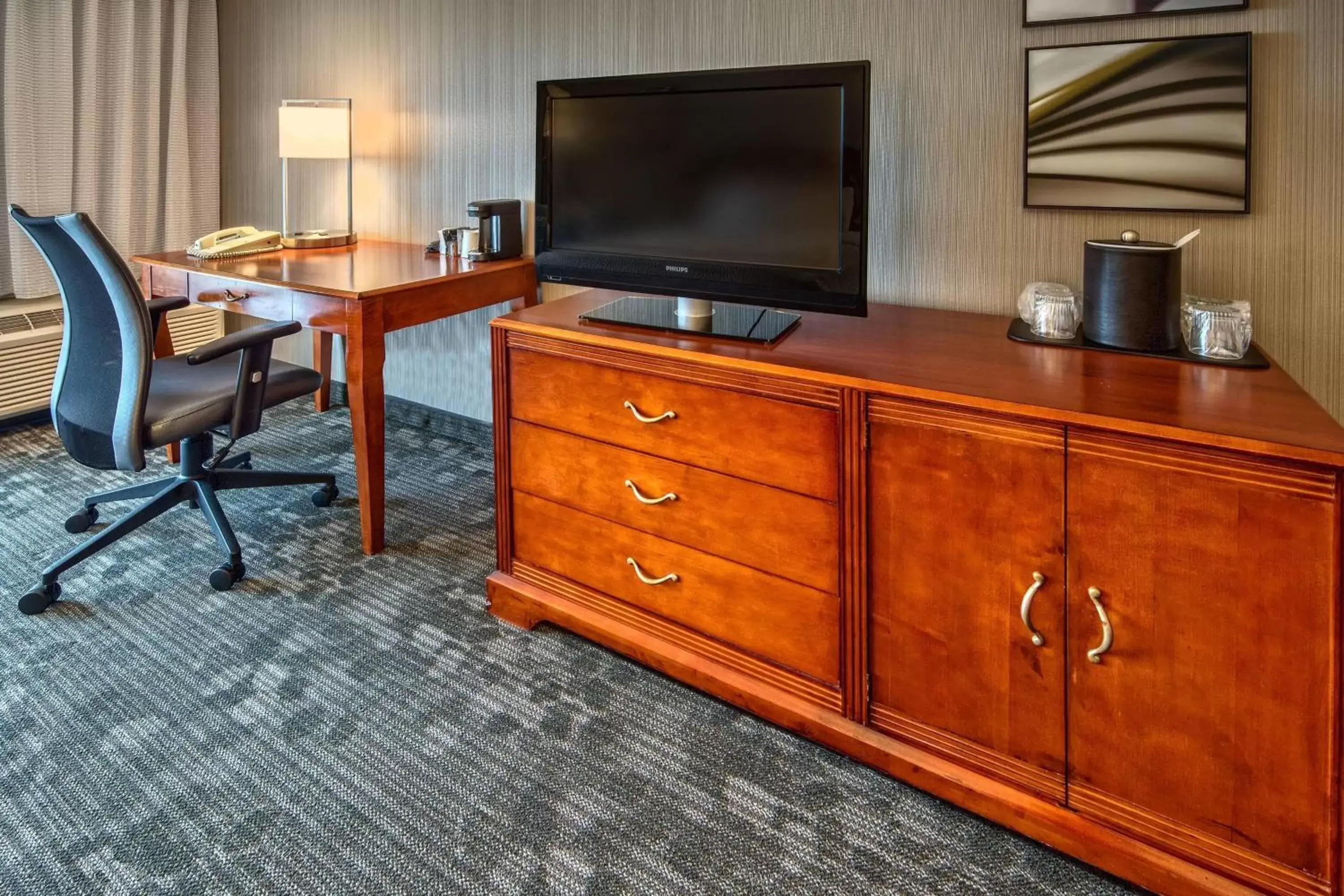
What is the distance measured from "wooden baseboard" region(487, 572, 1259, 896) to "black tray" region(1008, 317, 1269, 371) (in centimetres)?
79

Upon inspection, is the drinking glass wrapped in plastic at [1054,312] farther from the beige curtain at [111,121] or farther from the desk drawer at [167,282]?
the beige curtain at [111,121]

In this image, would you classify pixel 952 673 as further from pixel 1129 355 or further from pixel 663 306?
pixel 663 306

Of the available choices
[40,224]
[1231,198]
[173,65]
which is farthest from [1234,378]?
[173,65]

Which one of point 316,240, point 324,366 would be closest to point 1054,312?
point 316,240

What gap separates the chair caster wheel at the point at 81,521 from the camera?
2.51 m

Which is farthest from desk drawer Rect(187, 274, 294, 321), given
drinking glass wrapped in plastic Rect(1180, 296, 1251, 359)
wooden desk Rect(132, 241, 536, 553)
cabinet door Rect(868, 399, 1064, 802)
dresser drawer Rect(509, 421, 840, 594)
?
drinking glass wrapped in plastic Rect(1180, 296, 1251, 359)

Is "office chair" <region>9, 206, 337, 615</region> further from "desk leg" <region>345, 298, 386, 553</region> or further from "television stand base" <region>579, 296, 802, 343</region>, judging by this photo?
"television stand base" <region>579, 296, 802, 343</region>

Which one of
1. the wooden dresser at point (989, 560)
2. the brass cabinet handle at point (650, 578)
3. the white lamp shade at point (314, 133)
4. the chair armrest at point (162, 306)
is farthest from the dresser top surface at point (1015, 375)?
the white lamp shade at point (314, 133)

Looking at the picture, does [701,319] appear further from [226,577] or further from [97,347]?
[97,347]

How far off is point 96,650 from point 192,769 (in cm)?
59

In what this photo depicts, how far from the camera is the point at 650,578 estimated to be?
1.83m

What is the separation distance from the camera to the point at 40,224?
6.69 feet

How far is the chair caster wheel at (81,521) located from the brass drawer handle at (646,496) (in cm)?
181

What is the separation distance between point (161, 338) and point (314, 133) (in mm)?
930
